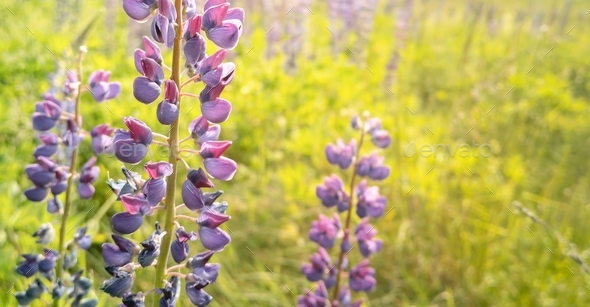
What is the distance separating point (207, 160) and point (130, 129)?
166 mm

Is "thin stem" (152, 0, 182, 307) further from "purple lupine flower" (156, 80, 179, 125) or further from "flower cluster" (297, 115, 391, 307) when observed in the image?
"flower cluster" (297, 115, 391, 307)

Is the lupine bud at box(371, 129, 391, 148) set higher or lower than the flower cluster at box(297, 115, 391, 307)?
higher

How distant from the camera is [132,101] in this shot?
3268 mm

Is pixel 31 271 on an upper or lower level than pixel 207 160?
lower

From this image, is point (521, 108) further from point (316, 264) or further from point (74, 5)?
point (74, 5)

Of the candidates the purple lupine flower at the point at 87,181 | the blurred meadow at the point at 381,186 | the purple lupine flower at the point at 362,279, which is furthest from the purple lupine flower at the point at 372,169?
the purple lupine flower at the point at 87,181

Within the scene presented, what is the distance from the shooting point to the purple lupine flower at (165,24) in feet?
3.04

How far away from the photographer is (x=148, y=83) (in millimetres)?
973

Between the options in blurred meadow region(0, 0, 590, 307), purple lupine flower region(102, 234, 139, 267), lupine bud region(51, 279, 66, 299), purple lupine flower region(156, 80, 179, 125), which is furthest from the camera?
blurred meadow region(0, 0, 590, 307)

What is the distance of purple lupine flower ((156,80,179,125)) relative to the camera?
0.92 m

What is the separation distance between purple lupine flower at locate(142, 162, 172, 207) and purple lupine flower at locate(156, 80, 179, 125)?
9cm

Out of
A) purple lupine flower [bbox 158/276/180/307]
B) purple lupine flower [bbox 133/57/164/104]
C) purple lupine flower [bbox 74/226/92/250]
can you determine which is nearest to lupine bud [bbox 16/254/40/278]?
purple lupine flower [bbox 74/226/92/250]

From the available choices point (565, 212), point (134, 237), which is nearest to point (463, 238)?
point (565, 212)

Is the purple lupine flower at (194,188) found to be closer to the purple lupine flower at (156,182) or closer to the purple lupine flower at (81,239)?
the purple lupine flower at (156,182)
